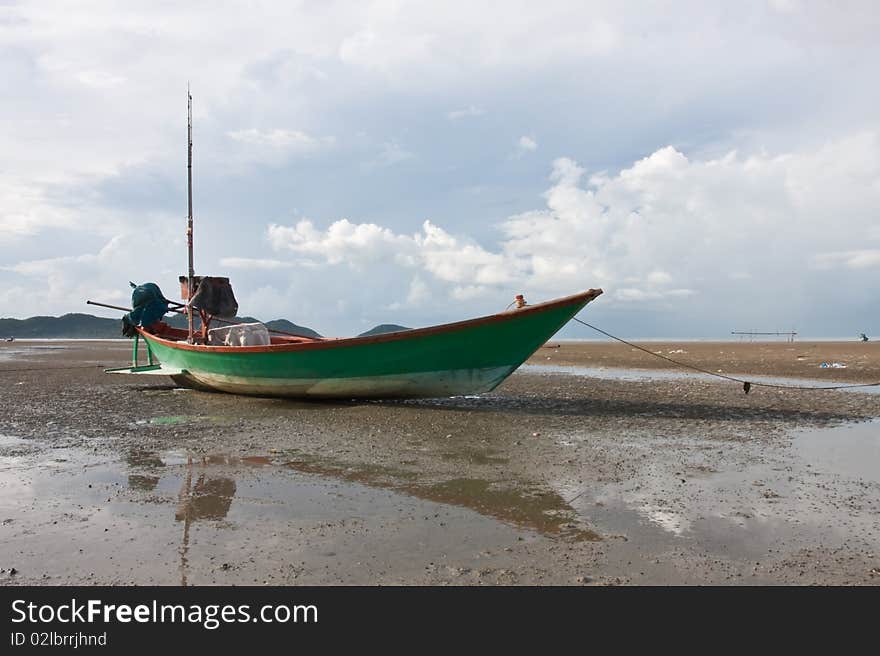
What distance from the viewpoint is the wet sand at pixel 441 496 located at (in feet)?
13.9

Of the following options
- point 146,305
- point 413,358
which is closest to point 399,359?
point 413,358

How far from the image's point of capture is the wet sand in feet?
13.9

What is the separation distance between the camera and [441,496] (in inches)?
239

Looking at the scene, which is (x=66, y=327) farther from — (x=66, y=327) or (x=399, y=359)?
(x=399, y=359)

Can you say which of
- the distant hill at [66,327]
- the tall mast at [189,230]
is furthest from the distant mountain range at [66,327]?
the tall mast at [189,230]

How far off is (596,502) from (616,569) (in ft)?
5.55

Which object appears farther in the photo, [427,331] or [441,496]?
[427,331]

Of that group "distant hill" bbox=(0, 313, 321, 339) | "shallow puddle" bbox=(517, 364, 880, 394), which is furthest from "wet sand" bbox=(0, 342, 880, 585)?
"distant hill" bbox=(0, 313, 321, 339)

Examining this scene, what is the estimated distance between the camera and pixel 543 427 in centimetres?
1020

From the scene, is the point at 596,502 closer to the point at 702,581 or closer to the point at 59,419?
the point at 702,581

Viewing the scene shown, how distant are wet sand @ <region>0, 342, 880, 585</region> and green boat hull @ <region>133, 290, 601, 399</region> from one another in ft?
2.58

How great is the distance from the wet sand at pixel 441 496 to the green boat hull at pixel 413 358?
31.0 inches

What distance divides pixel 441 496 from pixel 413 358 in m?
6.21
